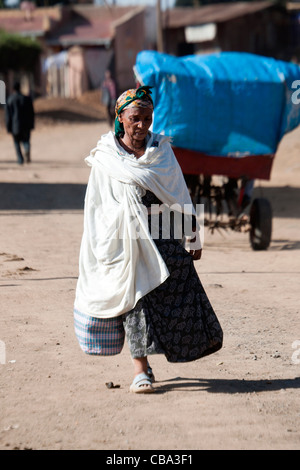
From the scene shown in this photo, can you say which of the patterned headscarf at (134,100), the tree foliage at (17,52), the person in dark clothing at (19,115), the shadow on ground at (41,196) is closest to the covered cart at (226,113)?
the shadow on ground at (41,196)

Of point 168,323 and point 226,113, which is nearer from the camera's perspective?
point 168,323

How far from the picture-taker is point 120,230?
468cm

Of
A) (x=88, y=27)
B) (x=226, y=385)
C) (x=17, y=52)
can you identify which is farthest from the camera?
(x=88, y=27)

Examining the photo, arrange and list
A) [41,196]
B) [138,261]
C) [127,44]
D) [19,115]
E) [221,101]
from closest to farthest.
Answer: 1. [138,261]
2. [221,101]
3. [41,196]
4. [19,115]
5. [127,44]

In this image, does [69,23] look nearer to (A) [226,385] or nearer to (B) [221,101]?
(B) [221,101]

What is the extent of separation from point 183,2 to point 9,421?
73088mm

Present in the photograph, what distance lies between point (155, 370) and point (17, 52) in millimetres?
36018

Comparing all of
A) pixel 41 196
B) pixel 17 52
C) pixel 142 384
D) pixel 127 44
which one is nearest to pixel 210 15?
pixel 127 44

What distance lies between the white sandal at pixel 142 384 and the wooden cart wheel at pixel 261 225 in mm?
5455

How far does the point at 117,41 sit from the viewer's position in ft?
145

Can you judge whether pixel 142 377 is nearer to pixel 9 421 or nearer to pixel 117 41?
pixel 9 421

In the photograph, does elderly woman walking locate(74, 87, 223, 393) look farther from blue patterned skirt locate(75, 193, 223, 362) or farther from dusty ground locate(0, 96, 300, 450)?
dusty ground locate(0, 96, 300, 450)

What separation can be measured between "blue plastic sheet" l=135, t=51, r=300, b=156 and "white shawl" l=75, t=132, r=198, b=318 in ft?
16.0

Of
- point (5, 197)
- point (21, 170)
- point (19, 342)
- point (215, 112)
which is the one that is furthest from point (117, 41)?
point (19, 342)
